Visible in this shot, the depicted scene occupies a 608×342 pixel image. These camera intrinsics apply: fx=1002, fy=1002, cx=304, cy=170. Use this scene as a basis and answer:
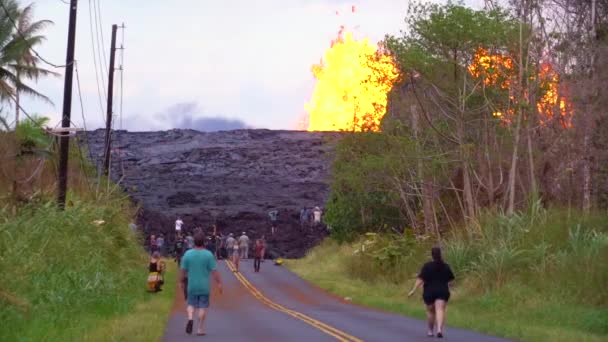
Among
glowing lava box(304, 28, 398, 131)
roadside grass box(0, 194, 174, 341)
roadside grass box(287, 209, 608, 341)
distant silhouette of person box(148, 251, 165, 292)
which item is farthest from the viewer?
glowing lava box(304, 28, 398, 131)

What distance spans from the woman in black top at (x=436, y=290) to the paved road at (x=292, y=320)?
0.41 m

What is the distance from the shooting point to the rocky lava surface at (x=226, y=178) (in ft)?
247

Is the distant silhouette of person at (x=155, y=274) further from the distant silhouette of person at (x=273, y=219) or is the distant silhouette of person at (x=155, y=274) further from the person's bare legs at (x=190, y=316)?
the distant silhouette of person at (x=273, y=219)

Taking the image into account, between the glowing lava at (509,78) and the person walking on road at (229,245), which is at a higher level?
the glowing lava at (509,78)

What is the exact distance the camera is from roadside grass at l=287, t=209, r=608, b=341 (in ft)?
76.4

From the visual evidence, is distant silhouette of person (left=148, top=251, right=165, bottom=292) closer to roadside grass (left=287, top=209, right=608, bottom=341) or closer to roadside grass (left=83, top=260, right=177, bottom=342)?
roadside grass (left=83, top=260, right=177, bottom=342)

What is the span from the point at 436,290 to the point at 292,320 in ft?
17.8

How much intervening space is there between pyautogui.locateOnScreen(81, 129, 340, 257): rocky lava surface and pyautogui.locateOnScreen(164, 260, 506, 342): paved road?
30.9 m

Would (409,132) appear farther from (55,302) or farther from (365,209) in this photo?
(55,302)

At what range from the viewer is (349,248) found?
2146 inches

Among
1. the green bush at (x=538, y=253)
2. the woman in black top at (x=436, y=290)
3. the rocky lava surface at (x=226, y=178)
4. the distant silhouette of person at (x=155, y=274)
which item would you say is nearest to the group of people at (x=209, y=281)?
the woman in black top at (x=436, y=290)

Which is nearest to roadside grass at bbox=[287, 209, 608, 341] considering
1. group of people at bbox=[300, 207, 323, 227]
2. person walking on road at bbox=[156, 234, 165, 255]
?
person walking on road at bbox=[156, 234, 165, 255]

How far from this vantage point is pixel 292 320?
2383 cm

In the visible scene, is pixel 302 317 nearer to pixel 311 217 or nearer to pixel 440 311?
pixel 440 311
